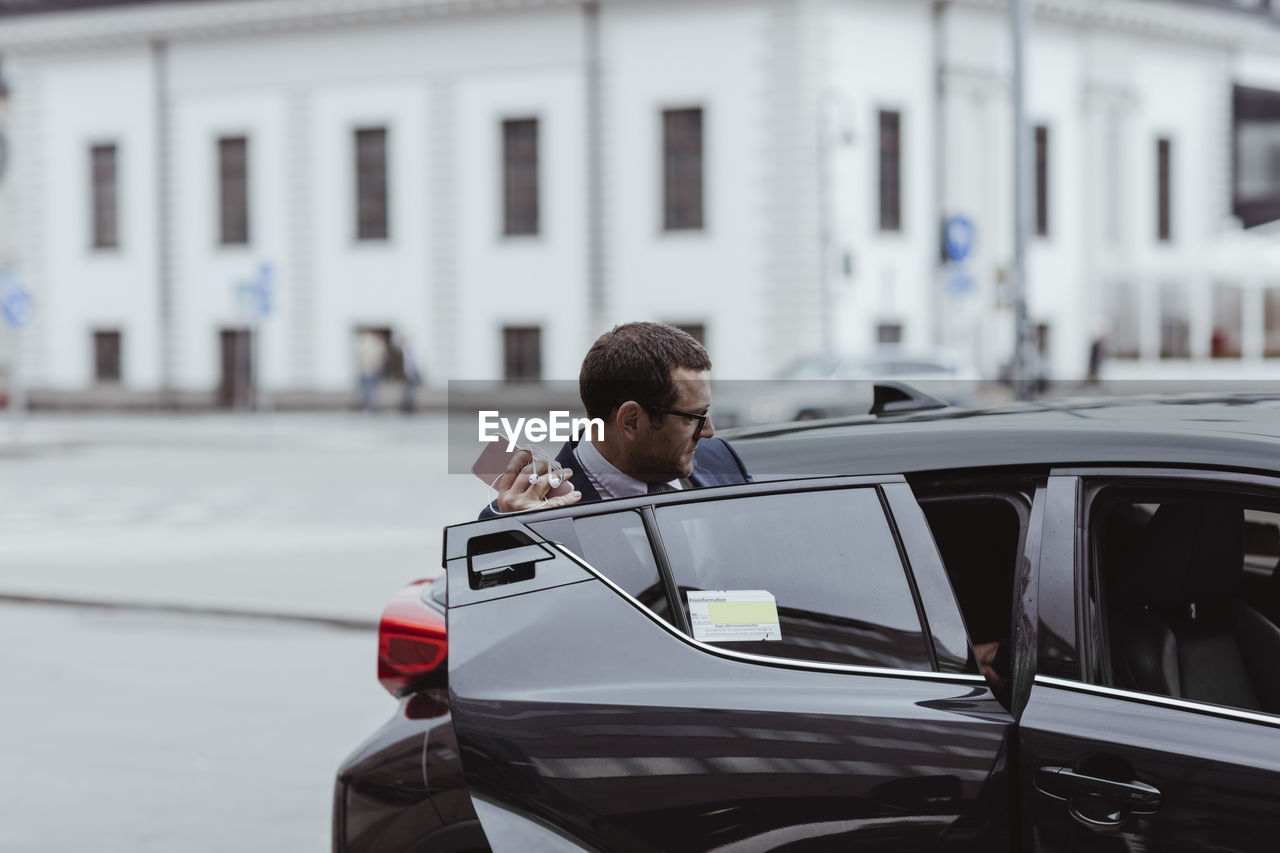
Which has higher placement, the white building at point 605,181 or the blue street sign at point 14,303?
the white building at point 605,181

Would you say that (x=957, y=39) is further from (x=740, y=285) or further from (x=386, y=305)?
(x=386, y=305)

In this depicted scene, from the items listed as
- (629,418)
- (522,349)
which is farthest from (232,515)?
(522,349)

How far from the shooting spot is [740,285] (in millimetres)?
31953

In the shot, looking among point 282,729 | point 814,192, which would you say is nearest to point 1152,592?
point 282,729

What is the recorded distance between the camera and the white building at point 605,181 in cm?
3198

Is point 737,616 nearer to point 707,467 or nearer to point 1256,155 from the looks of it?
point 707,467

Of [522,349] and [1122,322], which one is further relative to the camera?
[1122,322]

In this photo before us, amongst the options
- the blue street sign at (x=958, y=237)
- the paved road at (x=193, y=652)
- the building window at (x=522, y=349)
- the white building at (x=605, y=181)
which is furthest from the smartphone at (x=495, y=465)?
the building window at (x=522, y=349)

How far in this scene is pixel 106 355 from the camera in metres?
38.4

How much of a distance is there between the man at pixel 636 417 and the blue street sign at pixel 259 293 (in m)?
24.8

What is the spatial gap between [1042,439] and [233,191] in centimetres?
3596

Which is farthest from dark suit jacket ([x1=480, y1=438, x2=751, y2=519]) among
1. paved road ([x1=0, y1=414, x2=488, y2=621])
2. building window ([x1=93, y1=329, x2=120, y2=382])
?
building window ([x1=93, y1=329, x2=120, y2=382])

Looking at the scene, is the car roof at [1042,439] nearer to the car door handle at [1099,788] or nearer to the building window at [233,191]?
the car door handle at [1099,788]

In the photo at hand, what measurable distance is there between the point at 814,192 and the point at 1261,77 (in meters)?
16.1
